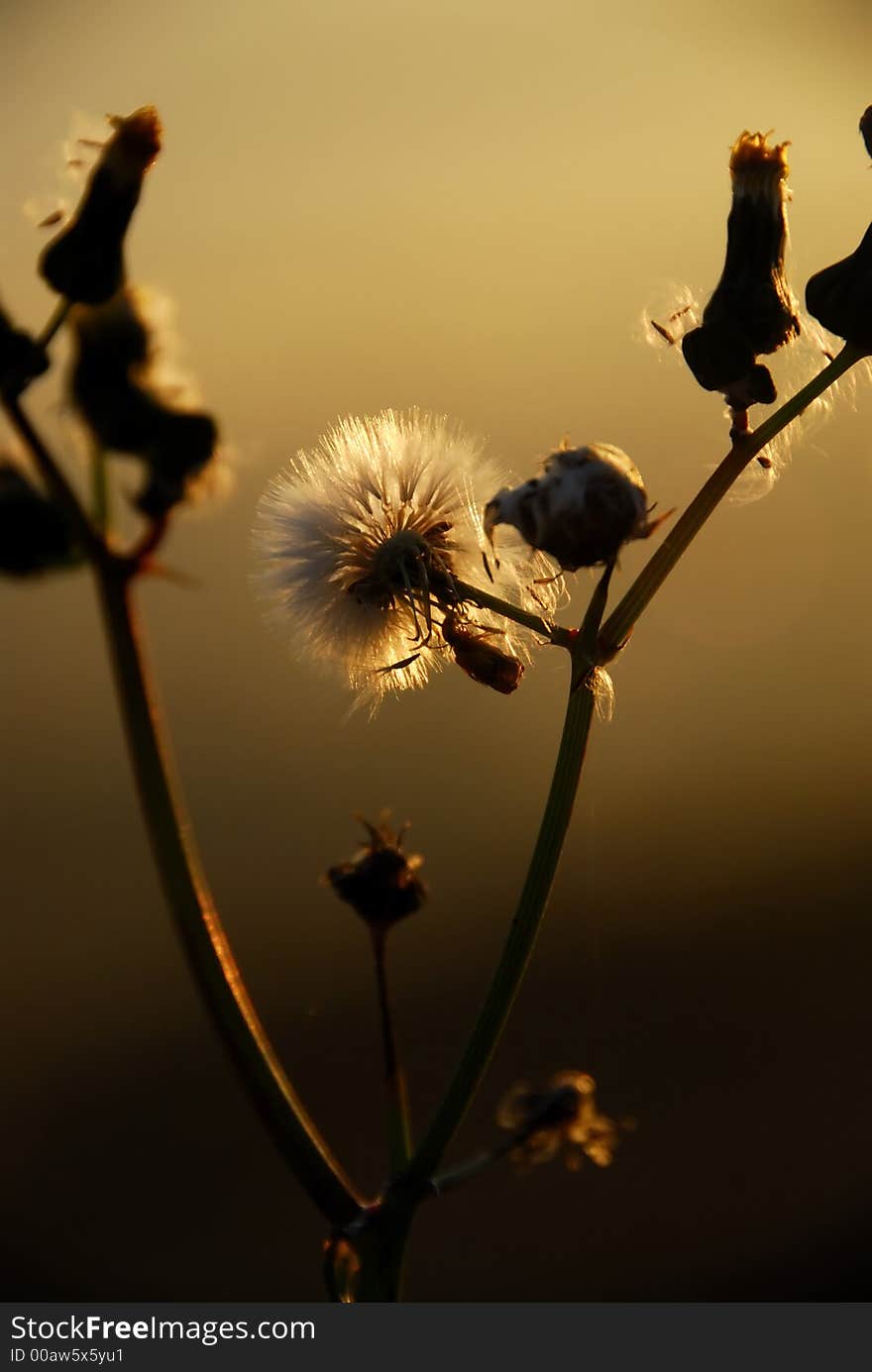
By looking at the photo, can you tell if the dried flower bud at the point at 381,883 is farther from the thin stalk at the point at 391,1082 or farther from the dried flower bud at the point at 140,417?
the dried flower bud at the point at 140,417

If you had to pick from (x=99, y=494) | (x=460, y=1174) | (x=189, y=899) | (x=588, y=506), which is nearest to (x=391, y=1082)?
(x=460, y=1174)

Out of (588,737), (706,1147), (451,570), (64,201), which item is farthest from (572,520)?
(706,1147)

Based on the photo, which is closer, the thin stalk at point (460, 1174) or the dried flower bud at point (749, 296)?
the thin stalk at point (460, 1174)

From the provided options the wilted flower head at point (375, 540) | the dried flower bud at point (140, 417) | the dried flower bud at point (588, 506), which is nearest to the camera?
the dried flower bud at point (140, 417)

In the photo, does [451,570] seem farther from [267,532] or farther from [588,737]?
[588,737]

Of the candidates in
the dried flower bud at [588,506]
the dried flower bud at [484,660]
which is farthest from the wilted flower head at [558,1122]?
the dried flower bud at [588,506]
